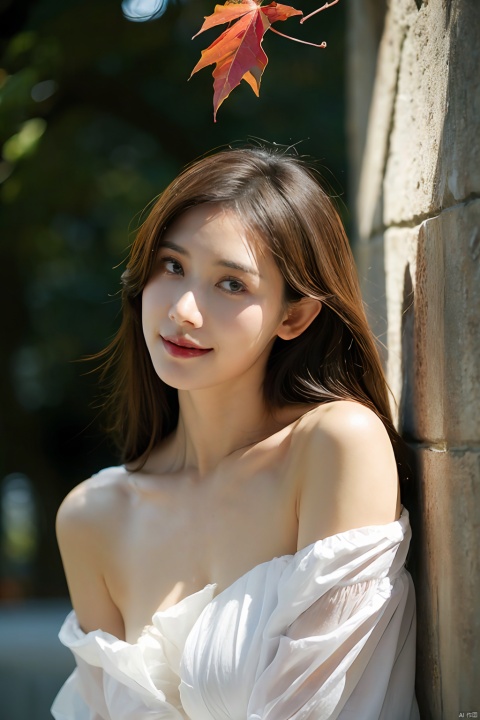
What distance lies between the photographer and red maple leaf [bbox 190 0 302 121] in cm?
179

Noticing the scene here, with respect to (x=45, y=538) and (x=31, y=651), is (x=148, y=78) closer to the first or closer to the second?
(x=31, y=651)

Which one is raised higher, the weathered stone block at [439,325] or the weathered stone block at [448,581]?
the weathered stone block at [439,325]

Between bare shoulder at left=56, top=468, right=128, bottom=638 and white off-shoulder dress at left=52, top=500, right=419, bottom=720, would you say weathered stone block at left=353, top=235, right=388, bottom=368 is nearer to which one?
white off-shoulder dress at left=52, top=500, right=419, bottom=720

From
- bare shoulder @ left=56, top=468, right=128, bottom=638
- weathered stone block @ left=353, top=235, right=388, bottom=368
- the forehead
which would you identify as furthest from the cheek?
bare shoulder @ left=56, top=468, right=128, bottom=638

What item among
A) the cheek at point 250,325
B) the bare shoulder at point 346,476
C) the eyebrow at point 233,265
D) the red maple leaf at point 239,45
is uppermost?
the red maple leaf at point 239,45

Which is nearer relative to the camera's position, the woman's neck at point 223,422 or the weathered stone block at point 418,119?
the weathered stone block at point 418,119

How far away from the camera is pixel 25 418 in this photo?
6559 mm

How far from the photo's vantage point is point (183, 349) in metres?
1.89

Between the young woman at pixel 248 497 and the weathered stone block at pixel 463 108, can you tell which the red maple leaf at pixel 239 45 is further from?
the weathered stone block at pixel 463 108

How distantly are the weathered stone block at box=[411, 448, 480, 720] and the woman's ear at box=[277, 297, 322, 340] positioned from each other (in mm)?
385

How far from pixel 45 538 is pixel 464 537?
555 centimetres

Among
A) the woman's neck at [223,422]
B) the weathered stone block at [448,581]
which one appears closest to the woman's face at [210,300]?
the woman's neck at [223,422]

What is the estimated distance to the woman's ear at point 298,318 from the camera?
199 cm

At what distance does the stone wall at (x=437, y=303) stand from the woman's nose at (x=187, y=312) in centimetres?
47
